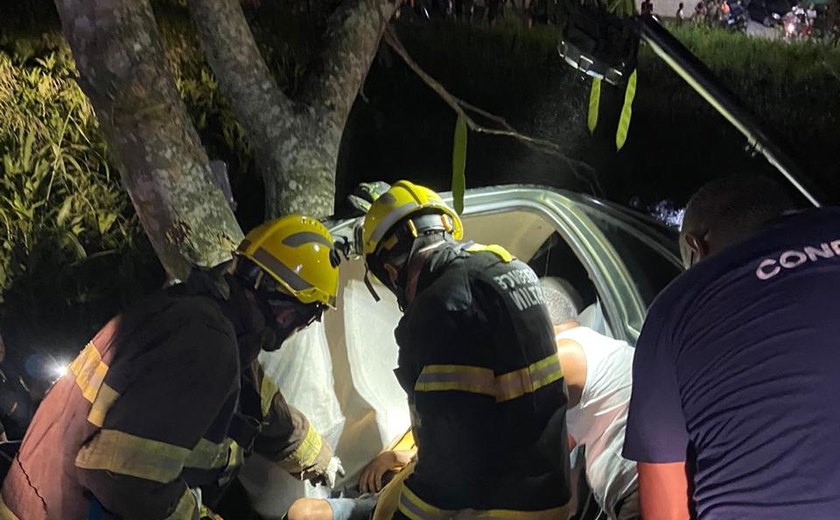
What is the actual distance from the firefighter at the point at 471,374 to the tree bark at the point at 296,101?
62cm

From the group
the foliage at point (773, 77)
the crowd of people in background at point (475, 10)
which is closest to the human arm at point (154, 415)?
the crowd of people in background at point (475, 10)

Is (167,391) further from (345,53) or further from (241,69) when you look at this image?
(345,53)

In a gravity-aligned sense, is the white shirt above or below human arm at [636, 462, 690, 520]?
below

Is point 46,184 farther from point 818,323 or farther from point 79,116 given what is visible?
point 818,323

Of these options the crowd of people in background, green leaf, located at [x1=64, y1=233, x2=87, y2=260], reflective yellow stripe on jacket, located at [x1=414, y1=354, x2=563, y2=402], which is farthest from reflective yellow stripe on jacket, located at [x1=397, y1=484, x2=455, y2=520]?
the crowd of people in background

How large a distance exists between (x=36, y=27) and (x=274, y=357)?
58.0 inches

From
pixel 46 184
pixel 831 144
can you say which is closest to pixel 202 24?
pixel 46 184

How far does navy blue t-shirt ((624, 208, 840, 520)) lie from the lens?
3.29 ft

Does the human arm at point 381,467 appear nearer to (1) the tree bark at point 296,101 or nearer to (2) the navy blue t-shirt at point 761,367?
(1) the tree bark at point 296,101

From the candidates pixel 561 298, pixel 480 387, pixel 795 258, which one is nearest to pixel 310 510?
pixel 480 387

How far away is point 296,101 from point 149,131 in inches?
24.2

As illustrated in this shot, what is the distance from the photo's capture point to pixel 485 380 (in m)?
1.68

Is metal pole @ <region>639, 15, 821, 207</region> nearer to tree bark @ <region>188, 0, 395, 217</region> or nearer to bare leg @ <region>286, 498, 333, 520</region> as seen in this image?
tree bark @ <region>188, 0, 395, 217</region>

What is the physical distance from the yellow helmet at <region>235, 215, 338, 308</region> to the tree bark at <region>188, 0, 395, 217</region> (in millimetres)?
667
